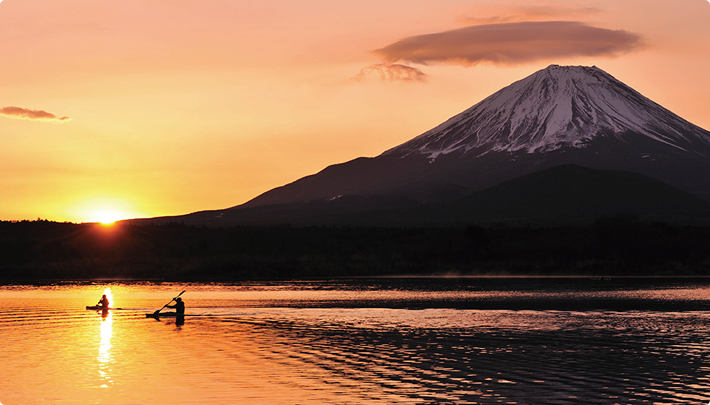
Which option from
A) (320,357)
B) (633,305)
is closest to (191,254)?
(633,305)

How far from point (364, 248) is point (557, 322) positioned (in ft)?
283

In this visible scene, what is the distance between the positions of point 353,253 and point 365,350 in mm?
94261

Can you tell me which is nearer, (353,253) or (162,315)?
(162,315)

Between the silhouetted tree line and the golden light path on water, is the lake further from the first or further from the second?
the silhouetted tree line

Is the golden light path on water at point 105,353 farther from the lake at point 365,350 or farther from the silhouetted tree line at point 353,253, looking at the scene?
the silhouetted tree line at point 353,253

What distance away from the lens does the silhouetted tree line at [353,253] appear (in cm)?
11506

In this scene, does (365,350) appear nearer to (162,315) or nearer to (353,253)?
(162,315)

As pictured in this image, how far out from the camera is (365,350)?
38500 millimetres

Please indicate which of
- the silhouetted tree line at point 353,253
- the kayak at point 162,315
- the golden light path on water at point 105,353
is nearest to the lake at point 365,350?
the golden light path on water at point 105,353

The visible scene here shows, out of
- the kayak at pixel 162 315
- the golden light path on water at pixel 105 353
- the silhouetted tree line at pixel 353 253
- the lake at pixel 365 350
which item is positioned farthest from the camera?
the silhouetted tree line at pixel 353 253

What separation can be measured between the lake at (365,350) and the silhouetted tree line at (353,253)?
4278 cm

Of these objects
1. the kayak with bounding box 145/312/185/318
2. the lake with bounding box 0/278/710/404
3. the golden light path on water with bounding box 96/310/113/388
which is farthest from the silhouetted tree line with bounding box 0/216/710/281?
the golden light path on water with bounding box 96/310/113/388

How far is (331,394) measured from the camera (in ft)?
89.8

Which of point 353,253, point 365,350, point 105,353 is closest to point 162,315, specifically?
point 105,353
